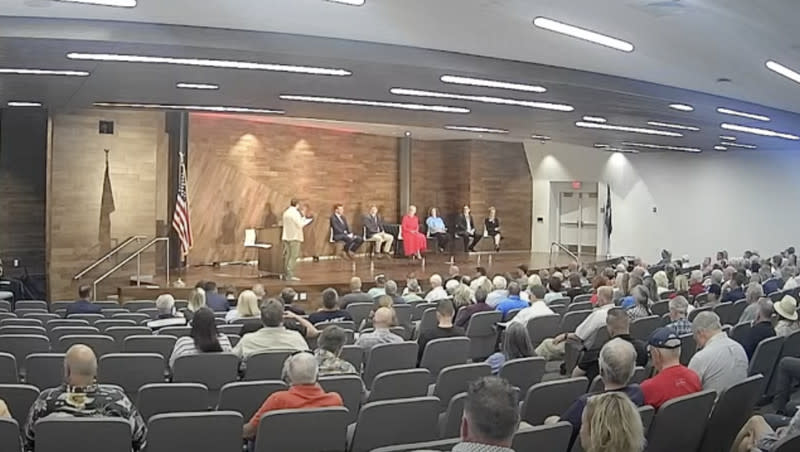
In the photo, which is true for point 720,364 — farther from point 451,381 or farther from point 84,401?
point 84,401

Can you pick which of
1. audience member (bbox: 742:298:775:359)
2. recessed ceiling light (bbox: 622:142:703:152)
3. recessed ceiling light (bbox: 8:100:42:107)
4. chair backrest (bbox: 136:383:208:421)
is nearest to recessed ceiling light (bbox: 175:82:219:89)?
recessed ceiling light (bbox: 8:100:42:107)

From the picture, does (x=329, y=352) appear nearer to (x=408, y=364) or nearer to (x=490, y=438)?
(x=408, y=364)

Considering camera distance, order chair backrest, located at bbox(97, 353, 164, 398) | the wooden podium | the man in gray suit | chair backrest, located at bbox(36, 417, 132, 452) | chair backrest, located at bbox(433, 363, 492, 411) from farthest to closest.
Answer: the man in gray suit → the wooden podium → chair backrest, located at bbox(97, 353, 164, 398) → chair backrest, located at bbox(433, 363, 492, 411) → chair backrest, located at bbox(36, 417, 132, 452)

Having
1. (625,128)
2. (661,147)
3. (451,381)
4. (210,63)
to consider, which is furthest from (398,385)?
(661,147)

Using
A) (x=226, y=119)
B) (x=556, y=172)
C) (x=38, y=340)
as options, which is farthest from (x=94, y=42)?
(x=556, y=172)

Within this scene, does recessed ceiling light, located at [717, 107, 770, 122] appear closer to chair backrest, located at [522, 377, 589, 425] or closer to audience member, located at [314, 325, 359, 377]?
chair backrest, located at [522, 377, 589, 425]

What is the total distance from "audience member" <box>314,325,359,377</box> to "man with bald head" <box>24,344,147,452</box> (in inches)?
61.2

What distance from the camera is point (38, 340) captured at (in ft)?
23.5

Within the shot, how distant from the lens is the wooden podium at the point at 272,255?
56.6ft

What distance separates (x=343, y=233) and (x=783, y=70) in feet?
42.4

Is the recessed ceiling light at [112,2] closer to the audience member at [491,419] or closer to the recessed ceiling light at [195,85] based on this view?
the recessed ceiling light at [195,85]

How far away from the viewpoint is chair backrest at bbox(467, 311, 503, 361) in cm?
889

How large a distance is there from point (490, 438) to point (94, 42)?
23.4 ft

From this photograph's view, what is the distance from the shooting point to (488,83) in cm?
1113
